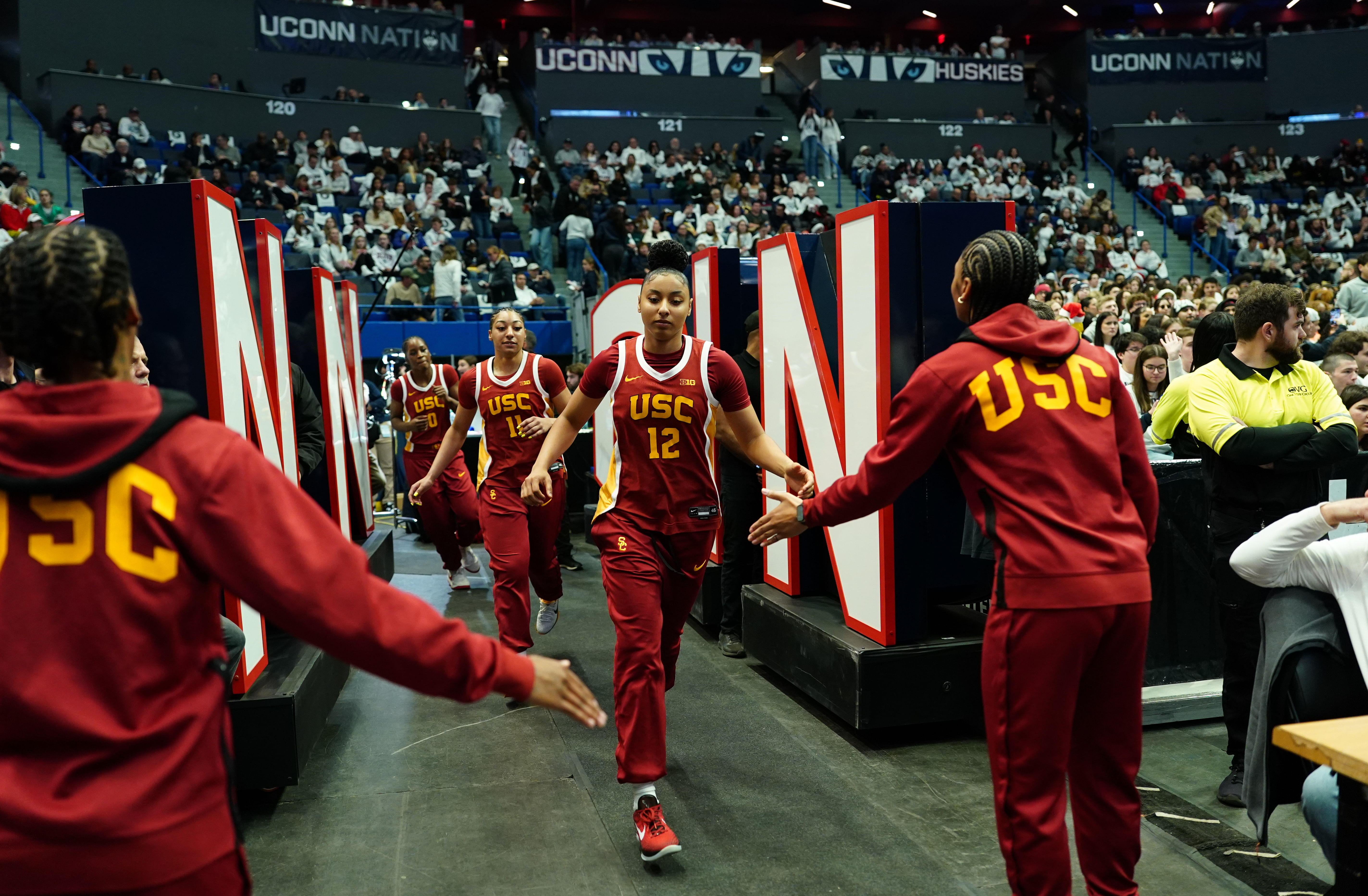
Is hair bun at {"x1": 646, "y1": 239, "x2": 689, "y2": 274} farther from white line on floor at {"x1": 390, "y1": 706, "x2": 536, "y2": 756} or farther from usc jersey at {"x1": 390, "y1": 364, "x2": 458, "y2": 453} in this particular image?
usc jersey at {"x1": 390, "y1": 364, "x2": 458, "y2": 453}

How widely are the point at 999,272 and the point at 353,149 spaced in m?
19.3

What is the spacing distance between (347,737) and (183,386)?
1.89 m

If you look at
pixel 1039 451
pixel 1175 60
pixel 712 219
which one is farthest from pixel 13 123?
pixel 1175 60

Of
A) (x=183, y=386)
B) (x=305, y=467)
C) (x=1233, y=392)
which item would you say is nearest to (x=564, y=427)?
(x=183, y=386)

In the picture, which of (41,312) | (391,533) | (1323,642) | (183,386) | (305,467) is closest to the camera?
(41,312)

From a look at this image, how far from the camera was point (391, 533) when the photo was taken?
27.1 ft

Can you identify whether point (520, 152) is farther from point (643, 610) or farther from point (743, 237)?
point (643, 610)

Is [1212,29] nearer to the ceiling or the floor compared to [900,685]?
nearer to the ceiling

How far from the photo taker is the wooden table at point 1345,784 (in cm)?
204

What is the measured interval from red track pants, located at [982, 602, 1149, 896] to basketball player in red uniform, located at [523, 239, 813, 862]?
127cm

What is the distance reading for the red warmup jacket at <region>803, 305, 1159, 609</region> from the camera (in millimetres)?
2666

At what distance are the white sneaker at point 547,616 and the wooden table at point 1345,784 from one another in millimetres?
4729

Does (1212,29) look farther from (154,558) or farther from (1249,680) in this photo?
(154,558)

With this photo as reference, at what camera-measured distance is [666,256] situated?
5.11 meters
